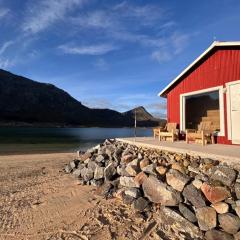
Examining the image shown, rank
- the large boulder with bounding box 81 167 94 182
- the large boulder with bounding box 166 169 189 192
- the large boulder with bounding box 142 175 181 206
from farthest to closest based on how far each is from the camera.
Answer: the large boulder with bounding box 81 167 94 182, the large boulder with bounding box 166 169 189 192, the large boulder with bounding box 142 175 181 206

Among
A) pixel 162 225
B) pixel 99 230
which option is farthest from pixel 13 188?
pixel 162 225

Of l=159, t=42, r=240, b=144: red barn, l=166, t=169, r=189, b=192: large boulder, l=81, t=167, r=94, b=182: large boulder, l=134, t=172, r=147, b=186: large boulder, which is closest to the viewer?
l=166, t=169, r=189, b=192: large boulder

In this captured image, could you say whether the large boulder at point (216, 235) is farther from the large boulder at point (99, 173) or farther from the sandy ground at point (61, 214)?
the large boulder at point (99, 173)

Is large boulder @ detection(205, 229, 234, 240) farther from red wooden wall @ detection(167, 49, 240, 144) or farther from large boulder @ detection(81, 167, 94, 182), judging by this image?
large boulder @ detection(81, 167, 94, 182)

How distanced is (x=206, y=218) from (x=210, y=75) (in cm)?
763

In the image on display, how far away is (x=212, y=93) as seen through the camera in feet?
43.9

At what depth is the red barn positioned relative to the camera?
11.8 meters

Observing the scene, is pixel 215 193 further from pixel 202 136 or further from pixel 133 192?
pixel 202 136

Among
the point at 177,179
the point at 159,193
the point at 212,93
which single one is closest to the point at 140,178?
the point at 159,193

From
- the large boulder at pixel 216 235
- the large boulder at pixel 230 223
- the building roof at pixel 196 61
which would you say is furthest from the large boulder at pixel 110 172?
the building roof at pixel 196 61

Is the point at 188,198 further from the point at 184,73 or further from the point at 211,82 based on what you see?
the point at 184,73

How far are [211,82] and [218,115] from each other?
1533 mm

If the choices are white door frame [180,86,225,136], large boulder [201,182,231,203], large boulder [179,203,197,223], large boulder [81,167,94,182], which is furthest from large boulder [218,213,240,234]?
large boulder [81,167,94,182]

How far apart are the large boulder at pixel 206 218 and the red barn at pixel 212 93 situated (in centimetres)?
499
